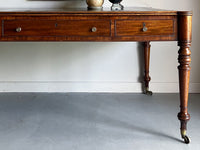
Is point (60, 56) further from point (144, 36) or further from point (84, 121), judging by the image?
point (144, 36)

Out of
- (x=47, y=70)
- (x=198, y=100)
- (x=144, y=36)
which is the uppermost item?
(x=144, y=36)

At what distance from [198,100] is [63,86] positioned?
130cm

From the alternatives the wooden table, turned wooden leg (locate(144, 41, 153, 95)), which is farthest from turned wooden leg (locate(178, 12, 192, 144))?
turned wooden leg (locate(144, 41, 153, 95))

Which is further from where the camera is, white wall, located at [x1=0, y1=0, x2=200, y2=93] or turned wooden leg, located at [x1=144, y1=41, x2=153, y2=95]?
white wall, located at [x1=0, y1=0, x2=200, y2=93]

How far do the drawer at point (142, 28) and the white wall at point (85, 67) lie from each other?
1.11 metres

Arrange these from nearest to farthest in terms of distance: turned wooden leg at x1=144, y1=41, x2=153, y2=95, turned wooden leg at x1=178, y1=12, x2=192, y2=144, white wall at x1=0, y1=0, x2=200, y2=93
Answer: turned wooden leg at x1=178, y1=12, x2=192, y2=144, turned wooden leg at x1=144, y1=41, x2=153, y2=95, white wall at x1=0, y1=0, x2=200, y2=93

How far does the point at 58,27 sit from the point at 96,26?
23 centimetres

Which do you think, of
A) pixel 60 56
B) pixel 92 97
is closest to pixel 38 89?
pixel 60 56

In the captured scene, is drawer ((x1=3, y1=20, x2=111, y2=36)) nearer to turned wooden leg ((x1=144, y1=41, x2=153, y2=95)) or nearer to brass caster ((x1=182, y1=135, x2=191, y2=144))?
brass caster ((x1=182, y1=135, x2=191, y2=144))

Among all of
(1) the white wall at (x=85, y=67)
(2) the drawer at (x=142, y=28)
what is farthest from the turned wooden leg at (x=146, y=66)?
(2) the drawer at (x=142, y=28)

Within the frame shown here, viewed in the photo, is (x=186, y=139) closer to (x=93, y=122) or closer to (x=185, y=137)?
(x=185, y=137)

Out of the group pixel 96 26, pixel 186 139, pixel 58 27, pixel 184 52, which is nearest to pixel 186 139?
pixel 186 139

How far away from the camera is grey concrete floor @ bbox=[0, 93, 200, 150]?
171cm

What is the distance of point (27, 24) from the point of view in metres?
1.75
